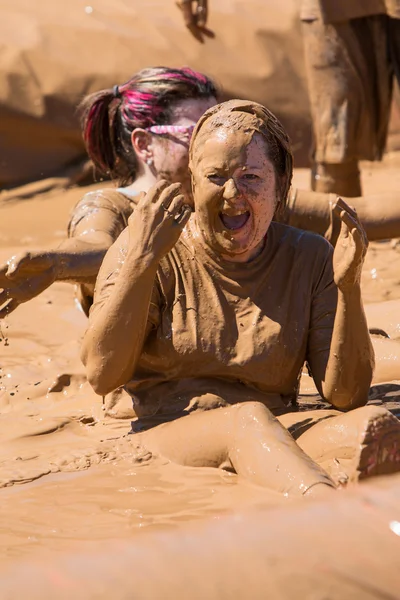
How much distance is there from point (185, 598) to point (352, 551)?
0.35 metres

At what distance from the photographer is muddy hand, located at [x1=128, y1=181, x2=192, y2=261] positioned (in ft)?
11.3

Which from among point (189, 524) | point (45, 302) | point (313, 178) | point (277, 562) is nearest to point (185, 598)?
point (277, 562)

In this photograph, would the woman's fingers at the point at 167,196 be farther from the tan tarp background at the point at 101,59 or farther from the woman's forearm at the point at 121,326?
the tan tarp background at the point at 101,59

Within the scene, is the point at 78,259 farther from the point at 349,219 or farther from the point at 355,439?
the point at 355,439

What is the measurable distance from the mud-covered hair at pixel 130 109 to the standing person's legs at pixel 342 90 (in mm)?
2342

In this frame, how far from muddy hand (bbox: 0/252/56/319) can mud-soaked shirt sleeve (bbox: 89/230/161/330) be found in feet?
1.68

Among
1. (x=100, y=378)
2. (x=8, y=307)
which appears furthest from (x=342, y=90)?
(x=100, y=378)

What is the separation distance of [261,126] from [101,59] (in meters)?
6.14

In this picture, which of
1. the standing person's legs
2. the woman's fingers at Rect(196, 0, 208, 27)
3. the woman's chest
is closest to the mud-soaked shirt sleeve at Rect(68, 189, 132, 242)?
the woman's chest

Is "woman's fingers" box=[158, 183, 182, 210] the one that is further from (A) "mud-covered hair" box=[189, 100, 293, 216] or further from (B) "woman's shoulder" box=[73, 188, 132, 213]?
(B) "woman's shoulder" box=[73, 188, 132, 213]

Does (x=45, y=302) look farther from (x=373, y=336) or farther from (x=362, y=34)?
(x=362, y=34)

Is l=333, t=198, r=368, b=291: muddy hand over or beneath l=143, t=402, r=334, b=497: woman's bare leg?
over

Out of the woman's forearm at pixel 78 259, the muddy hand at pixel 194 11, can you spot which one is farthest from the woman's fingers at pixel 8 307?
Result: the muddy hand at pixel 194 11

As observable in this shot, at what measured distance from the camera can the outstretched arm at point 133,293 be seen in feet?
11.4
